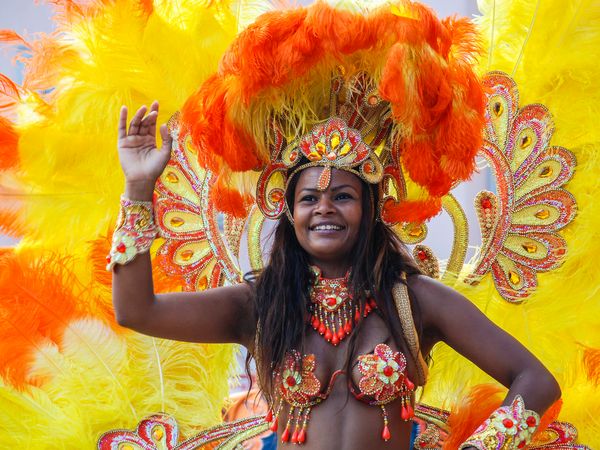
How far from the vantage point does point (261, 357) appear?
3.23m

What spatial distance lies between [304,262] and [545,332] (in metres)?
0.99

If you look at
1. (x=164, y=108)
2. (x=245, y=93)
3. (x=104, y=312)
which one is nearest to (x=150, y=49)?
(x=164, y=108)

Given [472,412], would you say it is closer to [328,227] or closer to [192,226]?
[328,227]

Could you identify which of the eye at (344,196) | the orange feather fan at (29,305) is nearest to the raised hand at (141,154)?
the eye at (344,196)

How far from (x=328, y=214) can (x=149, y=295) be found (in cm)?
59

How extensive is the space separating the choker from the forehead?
0.29 metres

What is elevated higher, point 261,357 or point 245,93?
point 245,93

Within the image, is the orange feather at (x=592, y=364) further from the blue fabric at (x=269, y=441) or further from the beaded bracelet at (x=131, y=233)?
the beaded bracelet at (x=131, y=233)

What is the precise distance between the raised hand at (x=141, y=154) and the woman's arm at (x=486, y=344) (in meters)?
0.88

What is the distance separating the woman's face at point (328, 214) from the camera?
3102mm

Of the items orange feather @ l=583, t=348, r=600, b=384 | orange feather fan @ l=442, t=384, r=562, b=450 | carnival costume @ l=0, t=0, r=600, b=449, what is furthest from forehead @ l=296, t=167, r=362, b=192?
orange feather @ l=583, t=348, r=600, b=384

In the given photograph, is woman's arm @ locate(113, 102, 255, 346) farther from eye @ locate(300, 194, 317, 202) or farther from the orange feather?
the orange feather

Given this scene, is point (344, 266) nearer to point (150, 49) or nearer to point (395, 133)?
point (395, 133)

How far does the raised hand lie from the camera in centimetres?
295
